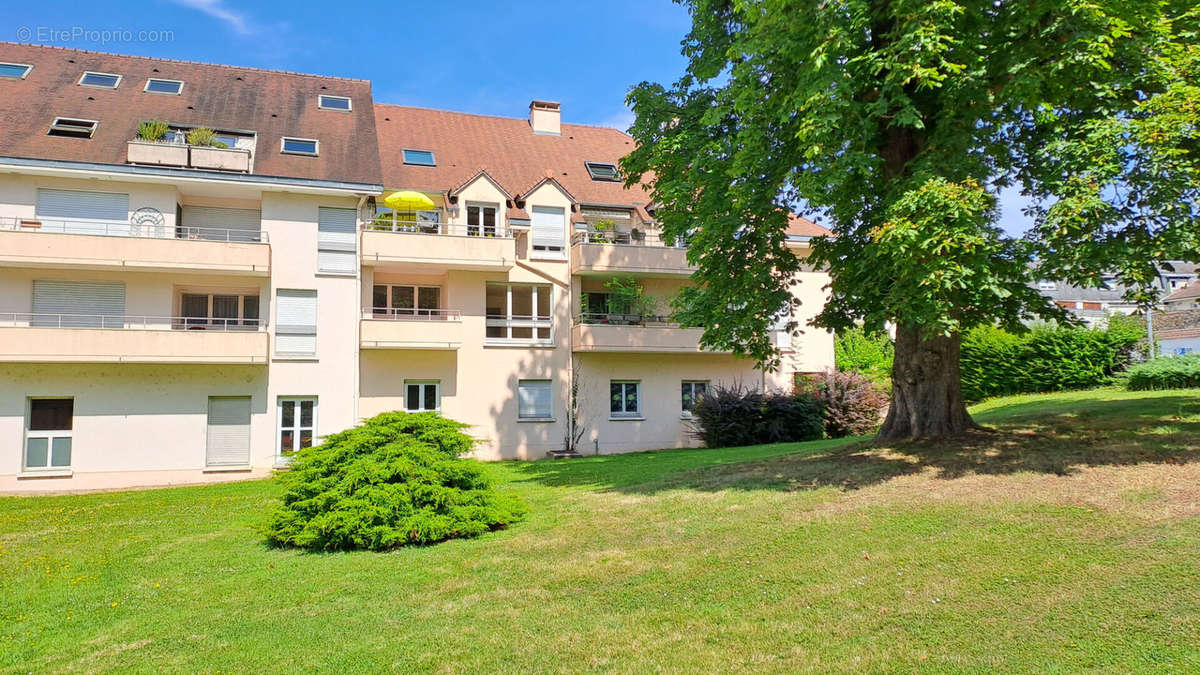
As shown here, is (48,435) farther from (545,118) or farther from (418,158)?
(545,118)

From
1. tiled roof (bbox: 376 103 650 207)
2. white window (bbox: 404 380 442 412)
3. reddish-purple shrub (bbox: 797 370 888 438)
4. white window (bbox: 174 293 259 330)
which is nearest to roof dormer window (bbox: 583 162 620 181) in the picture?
tiled roof (bbox: 376 103 650 207)

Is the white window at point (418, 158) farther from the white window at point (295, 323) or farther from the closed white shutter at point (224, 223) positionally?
the white window at point (295, 323)

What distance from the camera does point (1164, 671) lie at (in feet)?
16.4

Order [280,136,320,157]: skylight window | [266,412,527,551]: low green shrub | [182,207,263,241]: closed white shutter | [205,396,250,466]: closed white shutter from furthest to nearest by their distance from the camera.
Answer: [280,136,320,157]: skylight window → [182,207,263,241]: closed white shutter → [205,396,250,466]: closed white shutter → [266,412,527,551]: low green shrub

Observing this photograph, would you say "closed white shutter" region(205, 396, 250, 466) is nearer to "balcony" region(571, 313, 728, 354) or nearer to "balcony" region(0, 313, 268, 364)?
"balcony" region(0, 313, 268, 364)

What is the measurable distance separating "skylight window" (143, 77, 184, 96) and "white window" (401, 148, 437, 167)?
725 centimetres

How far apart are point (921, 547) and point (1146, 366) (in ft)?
61.4

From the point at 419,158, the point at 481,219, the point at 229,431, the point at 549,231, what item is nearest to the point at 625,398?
the point at 549,231

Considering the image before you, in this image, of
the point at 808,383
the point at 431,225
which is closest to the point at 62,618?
the point at 431,225

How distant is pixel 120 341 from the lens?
20250mm

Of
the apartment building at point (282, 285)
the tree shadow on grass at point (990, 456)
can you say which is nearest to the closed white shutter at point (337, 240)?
the apartment building at point (282, 285)

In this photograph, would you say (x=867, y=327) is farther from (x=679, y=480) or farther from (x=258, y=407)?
(x=258, y=407)

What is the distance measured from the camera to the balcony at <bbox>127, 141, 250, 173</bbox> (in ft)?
70.1

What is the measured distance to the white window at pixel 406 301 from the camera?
80.6ft
